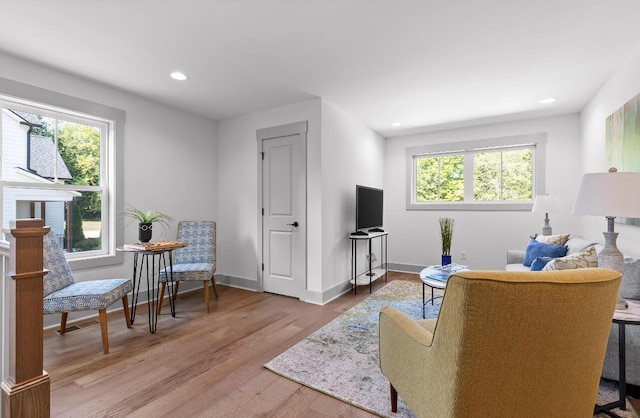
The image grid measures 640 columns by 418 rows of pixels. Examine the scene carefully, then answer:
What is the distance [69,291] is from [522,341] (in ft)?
9.70

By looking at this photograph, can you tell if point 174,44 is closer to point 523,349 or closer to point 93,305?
point 93,305

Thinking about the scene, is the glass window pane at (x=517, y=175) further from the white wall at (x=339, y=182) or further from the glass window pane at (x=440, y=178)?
the white wall at (x=339, y=182)

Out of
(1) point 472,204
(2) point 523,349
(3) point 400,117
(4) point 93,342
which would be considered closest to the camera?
(2) point 523,349

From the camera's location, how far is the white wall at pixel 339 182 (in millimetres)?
3711

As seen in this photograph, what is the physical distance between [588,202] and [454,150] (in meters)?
3.48

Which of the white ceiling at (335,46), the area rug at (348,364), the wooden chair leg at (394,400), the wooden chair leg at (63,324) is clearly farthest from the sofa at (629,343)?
the wooden chair leg at (63,324)

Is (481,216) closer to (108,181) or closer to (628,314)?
(628,314)

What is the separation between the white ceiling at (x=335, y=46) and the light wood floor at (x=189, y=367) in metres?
2.42

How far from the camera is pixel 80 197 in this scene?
3148mm

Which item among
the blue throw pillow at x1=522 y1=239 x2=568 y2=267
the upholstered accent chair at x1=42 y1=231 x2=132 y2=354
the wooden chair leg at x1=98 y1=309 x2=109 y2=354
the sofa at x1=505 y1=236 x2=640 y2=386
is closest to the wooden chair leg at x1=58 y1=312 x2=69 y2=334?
the upholstered accent chair at x1=42 y1=231 x2=132 y2=354

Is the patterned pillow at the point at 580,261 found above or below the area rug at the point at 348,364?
above

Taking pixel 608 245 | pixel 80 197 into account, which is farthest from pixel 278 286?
pixel 608 245

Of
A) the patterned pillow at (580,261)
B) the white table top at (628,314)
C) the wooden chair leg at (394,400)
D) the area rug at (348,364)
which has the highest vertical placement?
the patterned pillow at (580,261)

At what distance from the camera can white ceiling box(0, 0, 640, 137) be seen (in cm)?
199
